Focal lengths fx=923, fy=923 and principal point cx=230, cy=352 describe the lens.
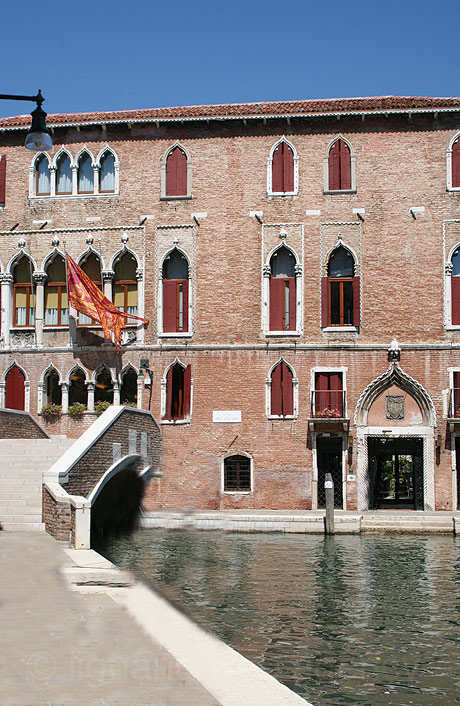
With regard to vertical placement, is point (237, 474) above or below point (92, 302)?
below

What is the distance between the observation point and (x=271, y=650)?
32.7ft

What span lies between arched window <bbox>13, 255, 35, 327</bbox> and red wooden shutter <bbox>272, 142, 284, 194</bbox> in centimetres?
725

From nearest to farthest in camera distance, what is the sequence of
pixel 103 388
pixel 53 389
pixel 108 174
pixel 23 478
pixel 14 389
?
pixel 23 478, pixel 103 388, pixel 14 389, pixel 53 389, pixel 108 174

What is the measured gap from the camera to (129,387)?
2550 cm

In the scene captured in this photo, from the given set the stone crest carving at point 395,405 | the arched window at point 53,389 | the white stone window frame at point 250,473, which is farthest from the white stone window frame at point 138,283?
the stone crest carving at point 395,405

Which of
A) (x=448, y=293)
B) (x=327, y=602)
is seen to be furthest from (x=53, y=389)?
(x=327, y=602)

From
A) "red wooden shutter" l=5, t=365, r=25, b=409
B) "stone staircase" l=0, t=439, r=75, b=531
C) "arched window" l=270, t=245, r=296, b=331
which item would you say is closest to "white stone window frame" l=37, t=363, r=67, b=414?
"red wooden shutter" l=5, t=365, r=25, b=409

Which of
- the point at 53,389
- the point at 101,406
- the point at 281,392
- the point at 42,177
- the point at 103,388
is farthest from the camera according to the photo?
the point at 42,177

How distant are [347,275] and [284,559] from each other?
997cm

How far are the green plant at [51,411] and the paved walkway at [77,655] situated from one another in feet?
50.7

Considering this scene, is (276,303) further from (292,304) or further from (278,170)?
(278,170)

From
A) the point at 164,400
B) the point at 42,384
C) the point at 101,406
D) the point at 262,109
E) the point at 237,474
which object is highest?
the point at 262,109

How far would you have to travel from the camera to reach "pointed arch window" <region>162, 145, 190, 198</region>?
25.6 m

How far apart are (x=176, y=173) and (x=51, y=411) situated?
743cm
